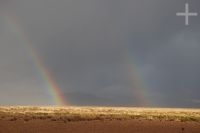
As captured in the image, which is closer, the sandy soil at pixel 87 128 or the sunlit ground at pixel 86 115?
the sandy soil at pixel 87 128

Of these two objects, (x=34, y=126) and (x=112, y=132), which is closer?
(x=112, y=132)

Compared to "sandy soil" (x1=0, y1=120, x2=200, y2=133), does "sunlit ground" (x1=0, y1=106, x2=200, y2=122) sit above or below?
above

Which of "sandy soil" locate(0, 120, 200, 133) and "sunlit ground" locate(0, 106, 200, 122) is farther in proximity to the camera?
"sunlit ground" locate(0, 106, 200, 122)

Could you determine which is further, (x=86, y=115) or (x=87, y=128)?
(x=86, y=115)

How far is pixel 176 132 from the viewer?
3978 centimetres

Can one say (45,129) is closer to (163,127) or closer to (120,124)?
(120,124)

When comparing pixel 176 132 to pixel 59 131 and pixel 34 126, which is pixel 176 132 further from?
pixel 34 126

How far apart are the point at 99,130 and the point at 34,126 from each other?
708 centimetres

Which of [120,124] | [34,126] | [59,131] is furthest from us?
[120,124]

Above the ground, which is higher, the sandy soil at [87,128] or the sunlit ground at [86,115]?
the sunlit ground at [86,115]

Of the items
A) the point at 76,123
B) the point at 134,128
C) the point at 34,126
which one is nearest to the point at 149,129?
the point at 134,128

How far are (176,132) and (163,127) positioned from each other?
3817 millimetres

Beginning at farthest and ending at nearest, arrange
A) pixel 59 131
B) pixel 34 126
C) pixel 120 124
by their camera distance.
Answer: pixel 120 124
pixel 34 126
pixel 59 131

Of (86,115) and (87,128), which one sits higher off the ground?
(86,115)
